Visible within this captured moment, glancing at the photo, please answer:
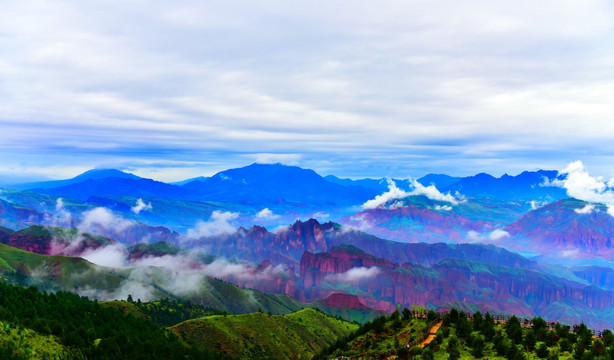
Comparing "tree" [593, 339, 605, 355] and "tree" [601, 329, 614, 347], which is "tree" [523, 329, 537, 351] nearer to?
"tree" [593, 339, 605, 355]

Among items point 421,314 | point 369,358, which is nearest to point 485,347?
point 369,358

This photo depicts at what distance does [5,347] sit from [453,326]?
90606 millimetres

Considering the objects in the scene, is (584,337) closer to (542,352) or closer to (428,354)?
(542,352)

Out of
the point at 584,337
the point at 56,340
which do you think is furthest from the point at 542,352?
the point at 56,340

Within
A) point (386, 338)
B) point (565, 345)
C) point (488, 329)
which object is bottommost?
point (386, 338)

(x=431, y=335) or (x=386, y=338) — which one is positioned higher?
(x=431, y=335)

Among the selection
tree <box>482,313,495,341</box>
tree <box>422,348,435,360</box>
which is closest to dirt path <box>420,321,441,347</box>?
tree <box>422,348,435,360</box>

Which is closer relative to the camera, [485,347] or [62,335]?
[485,347]

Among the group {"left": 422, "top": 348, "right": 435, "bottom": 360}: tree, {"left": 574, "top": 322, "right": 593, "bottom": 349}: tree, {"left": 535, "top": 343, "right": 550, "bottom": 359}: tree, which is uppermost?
{"left": 574, "top": 322, "right": 593, "bottom": 349}: tree

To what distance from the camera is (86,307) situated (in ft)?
551

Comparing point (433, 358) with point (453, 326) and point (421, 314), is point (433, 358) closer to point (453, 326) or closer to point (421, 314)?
point (453, 326)

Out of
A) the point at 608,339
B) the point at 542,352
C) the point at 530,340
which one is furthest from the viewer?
the point at 530,340

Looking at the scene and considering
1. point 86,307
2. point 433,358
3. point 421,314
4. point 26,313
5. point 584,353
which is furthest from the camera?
point 86,307

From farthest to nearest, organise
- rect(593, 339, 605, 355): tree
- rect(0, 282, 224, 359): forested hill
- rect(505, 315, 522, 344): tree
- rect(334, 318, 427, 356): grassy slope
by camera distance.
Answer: rect(334, 318, 427, 356): grassy slope < rect(0, 282, 224, 359): forested hill < rect(505, 315, 522, 344): tree < rect(593, 339, 605, 355): tree
